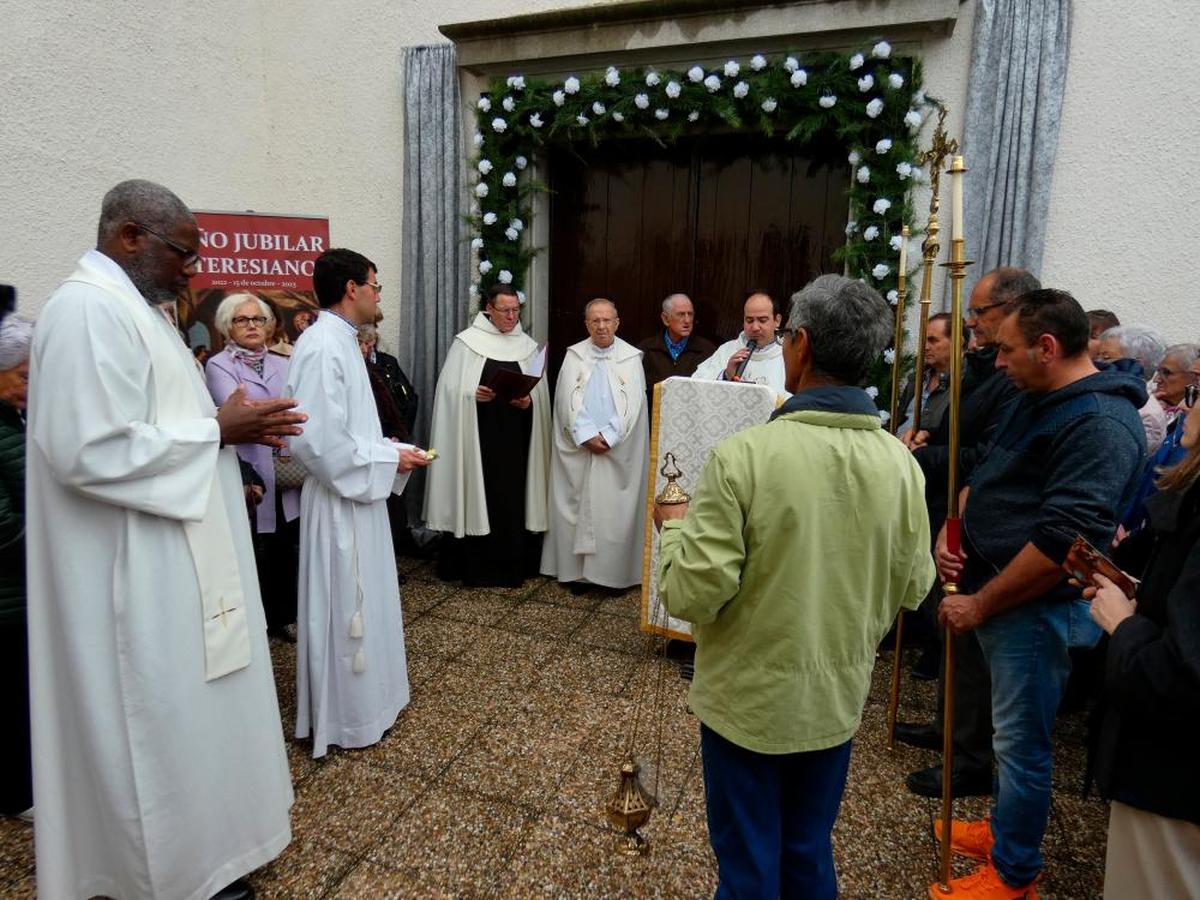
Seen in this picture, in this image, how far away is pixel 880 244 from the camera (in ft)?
14.3

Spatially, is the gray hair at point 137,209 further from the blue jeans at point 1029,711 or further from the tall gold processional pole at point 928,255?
the blue jeans at point 1029,711

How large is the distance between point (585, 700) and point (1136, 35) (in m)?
4.62

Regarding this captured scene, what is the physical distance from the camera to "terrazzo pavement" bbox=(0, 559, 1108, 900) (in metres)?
2.33

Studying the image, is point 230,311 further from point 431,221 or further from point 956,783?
point 956,783

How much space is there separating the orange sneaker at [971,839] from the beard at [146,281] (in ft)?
9.77

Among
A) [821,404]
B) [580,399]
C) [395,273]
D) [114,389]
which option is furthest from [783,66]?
[114,389]

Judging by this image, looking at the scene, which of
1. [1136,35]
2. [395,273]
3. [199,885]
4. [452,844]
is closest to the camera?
[199,885]

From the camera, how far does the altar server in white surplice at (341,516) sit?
109 inches

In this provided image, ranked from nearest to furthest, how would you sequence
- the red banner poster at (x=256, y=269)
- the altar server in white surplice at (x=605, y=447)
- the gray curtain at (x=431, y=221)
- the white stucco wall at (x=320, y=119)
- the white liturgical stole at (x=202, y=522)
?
the white liturgical stole at (x=202, y=522), the white stucco wall at (x=320, y=119), the red banner poster at (x=256, y=269), the altar server in white surplice at (x=605, y=447), the gray curtain at (x=431, y=221)

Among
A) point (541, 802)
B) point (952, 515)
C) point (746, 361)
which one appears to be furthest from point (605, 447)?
point (952, 515)

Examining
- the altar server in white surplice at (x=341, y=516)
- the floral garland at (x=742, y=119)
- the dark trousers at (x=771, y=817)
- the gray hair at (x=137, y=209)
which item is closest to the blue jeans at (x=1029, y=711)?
the dark trousers at (x=771, y=817)

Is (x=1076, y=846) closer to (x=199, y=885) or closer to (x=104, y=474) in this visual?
(x=199, y=885)

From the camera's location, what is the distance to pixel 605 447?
467 centimetres

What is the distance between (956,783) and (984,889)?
56 cm
